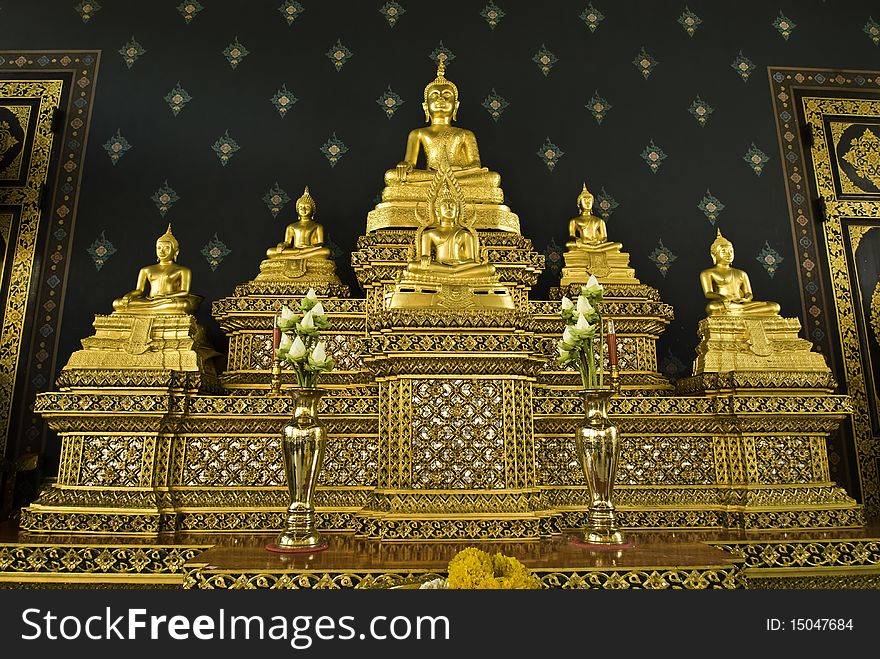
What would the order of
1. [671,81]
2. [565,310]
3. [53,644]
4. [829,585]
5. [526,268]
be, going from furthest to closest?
[671,81] → [526,268] → [565,310] → [829,585] → [53,644]

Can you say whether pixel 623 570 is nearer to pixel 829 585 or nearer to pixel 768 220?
pixel 829 585

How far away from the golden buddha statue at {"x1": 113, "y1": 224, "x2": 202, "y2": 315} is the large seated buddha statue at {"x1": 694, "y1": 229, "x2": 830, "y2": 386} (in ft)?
9.78

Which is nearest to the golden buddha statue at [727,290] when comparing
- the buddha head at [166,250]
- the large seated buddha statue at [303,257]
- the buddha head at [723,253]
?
the buddha head at [723,253]

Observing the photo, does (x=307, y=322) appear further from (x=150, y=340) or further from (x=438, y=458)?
(x=150, y=340)

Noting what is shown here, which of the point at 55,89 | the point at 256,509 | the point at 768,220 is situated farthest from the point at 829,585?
the point at 55,89

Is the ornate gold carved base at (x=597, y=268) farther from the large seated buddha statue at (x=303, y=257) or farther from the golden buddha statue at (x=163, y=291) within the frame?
the golden buddha statue at (x=163, y=291)

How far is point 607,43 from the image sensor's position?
545cm

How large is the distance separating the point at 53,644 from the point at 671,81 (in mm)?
5663

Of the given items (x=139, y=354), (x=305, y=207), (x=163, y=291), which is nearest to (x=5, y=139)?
(x=163, y=291)

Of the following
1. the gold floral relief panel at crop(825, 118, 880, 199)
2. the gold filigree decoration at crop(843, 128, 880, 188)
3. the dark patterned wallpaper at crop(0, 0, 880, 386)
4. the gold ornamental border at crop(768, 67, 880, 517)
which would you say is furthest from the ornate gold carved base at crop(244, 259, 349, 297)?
the gold filigree decoration at crop(843, 128, 880, 188)

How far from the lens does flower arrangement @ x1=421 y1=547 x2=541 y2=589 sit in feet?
5.44

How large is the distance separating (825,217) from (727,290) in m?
1.68

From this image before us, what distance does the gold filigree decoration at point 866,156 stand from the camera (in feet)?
16.5

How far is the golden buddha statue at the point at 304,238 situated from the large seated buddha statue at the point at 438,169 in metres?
0.46
